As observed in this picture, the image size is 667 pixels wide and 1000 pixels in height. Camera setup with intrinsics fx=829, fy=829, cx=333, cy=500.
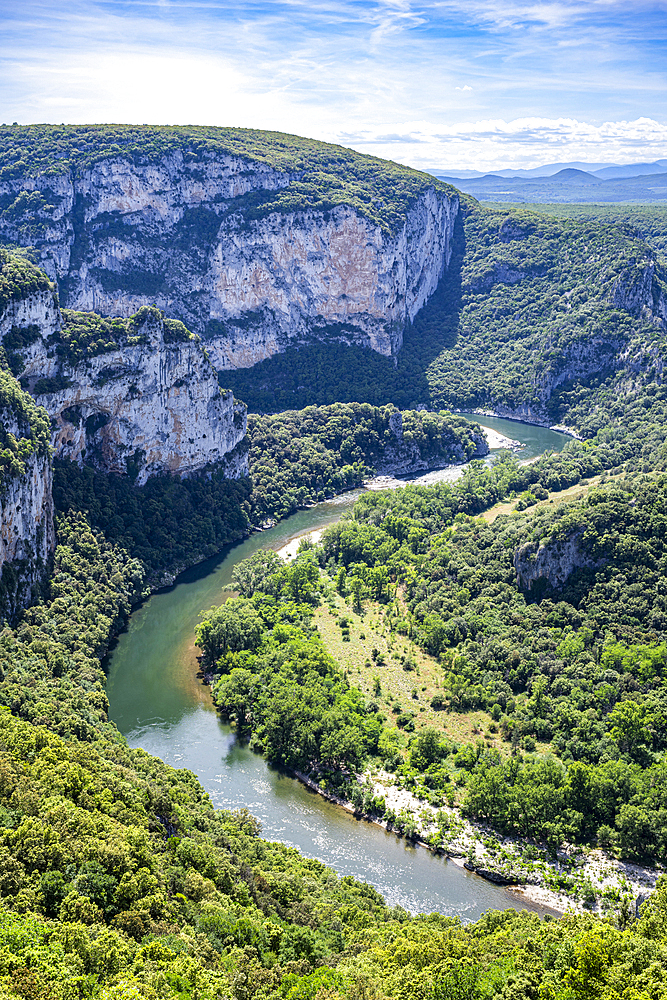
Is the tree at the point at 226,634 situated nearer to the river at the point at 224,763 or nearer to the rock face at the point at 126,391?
the river at the point at 224,763

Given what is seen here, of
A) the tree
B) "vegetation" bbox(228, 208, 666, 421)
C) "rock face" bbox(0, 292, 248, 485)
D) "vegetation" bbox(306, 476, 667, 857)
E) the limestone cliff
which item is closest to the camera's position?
"vegetation" bbox(306, 476, 667, 857)

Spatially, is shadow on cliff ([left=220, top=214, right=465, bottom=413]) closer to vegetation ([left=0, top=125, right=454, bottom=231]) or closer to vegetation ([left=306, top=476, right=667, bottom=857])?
vegetation ([left=0, top=125, right=454, bottom=231])

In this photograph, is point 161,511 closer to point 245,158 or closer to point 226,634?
point 226,634

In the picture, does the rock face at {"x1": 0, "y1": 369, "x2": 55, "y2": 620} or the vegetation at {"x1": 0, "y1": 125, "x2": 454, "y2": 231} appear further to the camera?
the vegetation at {"x1": 0, "y1": 125, "x2": 454, "y2": 231}

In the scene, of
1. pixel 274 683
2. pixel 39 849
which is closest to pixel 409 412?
→ pixel 274 683

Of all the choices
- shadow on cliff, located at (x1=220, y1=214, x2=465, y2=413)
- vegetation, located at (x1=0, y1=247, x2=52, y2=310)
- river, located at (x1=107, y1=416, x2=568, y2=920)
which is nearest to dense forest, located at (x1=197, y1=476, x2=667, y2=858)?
river, located at (x1=107, y1=416, x2=568, y2=920)

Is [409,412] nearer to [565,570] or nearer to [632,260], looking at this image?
[632,260]
